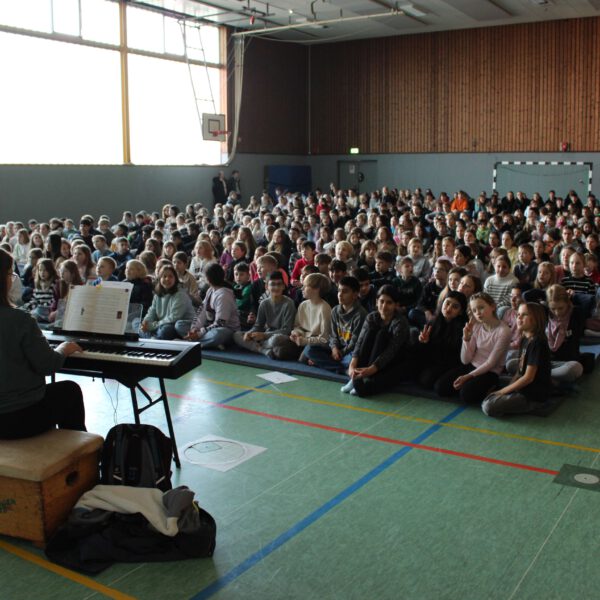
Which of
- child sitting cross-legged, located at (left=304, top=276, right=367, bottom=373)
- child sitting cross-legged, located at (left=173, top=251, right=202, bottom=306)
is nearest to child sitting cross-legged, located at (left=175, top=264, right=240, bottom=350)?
child sitting cross-legged, located at (left=173, top=251, right=202, bottom=306)

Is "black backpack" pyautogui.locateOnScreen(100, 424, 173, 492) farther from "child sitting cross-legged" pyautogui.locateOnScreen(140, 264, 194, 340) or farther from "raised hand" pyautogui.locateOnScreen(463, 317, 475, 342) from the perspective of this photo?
"child sitting cross-legged" pyautogui.locateOnScreen(140, 264, 194, 340)

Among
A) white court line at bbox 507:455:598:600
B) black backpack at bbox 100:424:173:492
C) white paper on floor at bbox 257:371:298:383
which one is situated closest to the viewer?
white court line at bbox 507:455:598:600

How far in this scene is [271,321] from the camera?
A: 8125mm

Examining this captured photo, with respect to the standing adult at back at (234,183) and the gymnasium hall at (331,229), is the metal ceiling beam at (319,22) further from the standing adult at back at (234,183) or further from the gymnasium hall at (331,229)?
→ the standing adult at back at (234,183)

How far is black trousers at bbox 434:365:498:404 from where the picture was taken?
20.2 ft

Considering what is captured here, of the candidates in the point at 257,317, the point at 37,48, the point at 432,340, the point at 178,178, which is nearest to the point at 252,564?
the point at 432,340

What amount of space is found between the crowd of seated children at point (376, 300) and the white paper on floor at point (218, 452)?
5.14ft

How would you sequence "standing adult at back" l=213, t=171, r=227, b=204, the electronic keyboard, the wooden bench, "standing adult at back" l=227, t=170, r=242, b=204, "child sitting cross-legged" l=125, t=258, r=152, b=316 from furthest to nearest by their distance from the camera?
"standing adult at back" l=227, t=170, r=242, b=204 < "standing adult at back" l=213, t=171, r=227, b=204 < "child sitting cross-legged" l=125, t=258, r=152, b=316 < the electronic keyboard < the wooden bench

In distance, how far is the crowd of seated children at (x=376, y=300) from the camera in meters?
6.43

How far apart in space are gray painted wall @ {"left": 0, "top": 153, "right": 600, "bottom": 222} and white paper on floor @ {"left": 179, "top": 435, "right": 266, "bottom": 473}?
1418cm

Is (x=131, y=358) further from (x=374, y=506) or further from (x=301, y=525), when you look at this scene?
(x=374, y=506)

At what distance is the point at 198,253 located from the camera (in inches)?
421

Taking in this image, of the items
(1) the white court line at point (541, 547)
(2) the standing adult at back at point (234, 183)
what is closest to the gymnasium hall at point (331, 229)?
(1) the white court line at point (541, 547)

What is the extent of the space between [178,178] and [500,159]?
10338 mm
